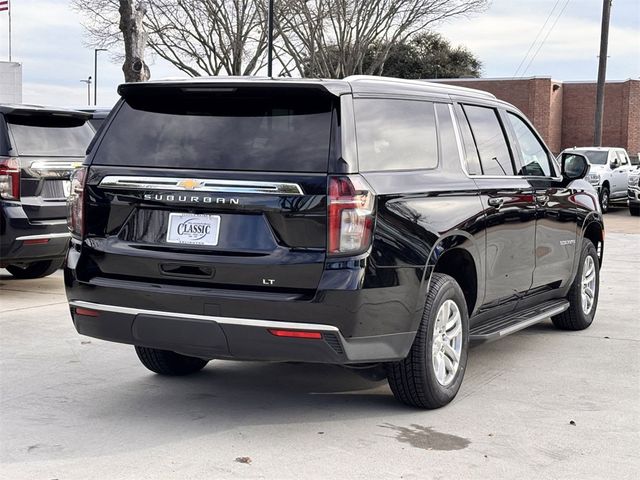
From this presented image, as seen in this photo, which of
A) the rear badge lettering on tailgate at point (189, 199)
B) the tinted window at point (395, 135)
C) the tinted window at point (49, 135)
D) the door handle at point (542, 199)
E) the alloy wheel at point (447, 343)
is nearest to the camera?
the rear badge lettering on tailgate at point (189, 199)

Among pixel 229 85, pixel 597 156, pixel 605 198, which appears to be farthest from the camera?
pixel 597 156

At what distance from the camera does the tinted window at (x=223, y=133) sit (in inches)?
194

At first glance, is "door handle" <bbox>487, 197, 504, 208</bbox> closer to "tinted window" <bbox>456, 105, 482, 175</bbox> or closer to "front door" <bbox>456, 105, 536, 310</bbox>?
"front door" <bbox>456, 105, 536, 310</bbox>

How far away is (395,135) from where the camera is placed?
17.8 feet

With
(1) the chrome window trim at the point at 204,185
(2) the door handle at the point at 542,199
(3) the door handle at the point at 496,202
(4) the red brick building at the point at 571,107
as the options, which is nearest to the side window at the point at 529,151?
(2) the door handle at the point at 542,199

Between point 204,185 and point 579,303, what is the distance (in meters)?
4.25

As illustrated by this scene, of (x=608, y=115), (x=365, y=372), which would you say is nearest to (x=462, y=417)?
(x=365, y=372)

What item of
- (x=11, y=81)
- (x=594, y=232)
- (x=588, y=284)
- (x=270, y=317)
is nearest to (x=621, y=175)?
(x=594, y=232)

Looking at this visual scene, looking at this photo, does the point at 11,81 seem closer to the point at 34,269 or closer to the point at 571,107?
the point at 571,107

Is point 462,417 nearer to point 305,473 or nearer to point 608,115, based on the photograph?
point 305,473

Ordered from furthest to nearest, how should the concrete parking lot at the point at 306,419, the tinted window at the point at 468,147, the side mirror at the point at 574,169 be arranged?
1. the side mirror at the point at 574,169
2. the tinted window at the point at 468,147
3. the concrete parking lot at the point at 306,419

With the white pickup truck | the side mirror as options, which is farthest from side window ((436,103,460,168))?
the white pickup truck

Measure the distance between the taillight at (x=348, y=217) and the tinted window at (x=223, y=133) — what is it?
0.47 ft

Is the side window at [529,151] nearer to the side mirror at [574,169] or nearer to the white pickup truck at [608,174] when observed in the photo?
the side mirror at [574,169]
